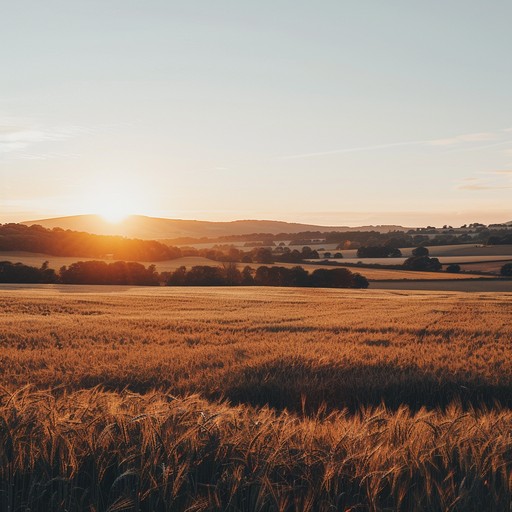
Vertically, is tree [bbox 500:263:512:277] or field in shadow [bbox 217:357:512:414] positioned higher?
field in shadow [bbox 217:357:512:414]

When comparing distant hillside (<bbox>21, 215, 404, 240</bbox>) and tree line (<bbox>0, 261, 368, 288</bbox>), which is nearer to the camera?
tree line (<bbox>0, 261, 368, 288</bbox>)

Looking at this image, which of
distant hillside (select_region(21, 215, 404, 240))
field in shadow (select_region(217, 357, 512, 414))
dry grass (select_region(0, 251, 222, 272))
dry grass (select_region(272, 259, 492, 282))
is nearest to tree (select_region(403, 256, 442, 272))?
dry grass (select_region(272, 259, 492, 282))

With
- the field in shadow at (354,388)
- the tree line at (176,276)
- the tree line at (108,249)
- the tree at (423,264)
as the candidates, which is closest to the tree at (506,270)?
the tree at (423,264)

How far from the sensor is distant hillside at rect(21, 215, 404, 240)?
460ft

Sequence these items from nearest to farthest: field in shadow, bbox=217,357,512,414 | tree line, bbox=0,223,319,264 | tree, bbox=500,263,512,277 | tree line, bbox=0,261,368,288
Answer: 1. field in shadow, bbox=217,357,512,414
2. tree line, bbox=0,261,368,288
3. tree, bbox=500,263,512,277
4. tree line, bbox=0,223,319,264

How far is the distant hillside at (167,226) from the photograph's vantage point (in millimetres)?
140125

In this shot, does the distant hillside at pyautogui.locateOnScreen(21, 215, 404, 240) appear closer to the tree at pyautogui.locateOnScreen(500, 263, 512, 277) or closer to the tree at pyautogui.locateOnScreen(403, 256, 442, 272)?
the tree at pyautogui.locateOnScreen(403, 256, 442, 272)

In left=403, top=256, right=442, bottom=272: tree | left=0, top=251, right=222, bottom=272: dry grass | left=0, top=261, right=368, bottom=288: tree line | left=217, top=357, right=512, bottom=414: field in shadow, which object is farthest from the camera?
left=403, top=256, right=442, bottom=272: tree

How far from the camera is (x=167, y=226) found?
522ft

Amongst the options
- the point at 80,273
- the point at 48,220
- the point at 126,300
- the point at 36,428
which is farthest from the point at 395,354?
the point at 48,220

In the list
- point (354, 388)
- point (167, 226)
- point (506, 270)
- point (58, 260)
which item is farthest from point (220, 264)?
point (167, 226)

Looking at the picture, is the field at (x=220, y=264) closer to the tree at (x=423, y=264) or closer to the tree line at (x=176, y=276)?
the tree at (x=423, y=264)

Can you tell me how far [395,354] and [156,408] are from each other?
8.74 metres

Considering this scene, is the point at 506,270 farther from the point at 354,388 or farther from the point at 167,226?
the point at 167,226
